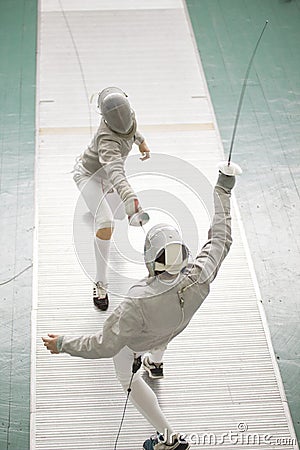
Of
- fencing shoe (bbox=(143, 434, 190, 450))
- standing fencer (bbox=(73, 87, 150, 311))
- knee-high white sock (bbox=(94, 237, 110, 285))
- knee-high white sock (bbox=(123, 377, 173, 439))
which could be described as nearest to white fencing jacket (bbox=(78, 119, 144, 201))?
standing fencer (bbox=(73, 87, 150, 311))

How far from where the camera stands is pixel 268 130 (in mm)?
4250

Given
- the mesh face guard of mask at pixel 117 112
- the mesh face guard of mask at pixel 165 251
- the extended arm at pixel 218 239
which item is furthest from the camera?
the mesh face guard of mask at pixel 117 112

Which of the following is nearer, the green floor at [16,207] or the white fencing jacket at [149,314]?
the white fencing jacket at [149,314]

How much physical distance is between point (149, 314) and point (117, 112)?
0.90 m

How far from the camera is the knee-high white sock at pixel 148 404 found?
8.75 ft

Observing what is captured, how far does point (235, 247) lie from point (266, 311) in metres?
0.41

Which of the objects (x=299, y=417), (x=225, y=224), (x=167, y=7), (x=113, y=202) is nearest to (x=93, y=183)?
(x=113, y=202)

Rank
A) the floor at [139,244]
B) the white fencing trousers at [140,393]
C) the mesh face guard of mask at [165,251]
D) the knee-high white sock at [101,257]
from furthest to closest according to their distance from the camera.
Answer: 1. the knee-high white sock at [101,257]
2. the floor at [139,244]
3. the white fencing trousers at [140,393]
4. the mesh face guard of mask at [165,251]

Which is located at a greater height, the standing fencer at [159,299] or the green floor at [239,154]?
the standing fencer at [159,299]

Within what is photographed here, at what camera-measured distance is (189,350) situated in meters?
3.21

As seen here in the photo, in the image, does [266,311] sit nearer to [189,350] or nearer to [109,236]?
[189,350]

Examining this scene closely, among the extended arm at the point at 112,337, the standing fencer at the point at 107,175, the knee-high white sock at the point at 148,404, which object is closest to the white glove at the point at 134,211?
the standing fencer at the point at 107,175

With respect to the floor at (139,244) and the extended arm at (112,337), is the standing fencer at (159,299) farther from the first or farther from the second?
the floor at (139,244)

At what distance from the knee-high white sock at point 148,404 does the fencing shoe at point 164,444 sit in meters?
0.04
